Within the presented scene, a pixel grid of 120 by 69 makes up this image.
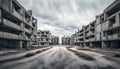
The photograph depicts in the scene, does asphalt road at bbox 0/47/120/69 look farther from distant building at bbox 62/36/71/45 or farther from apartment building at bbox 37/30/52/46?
distant building at bbox 62/36/71/45

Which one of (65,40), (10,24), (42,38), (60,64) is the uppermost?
(10,24)

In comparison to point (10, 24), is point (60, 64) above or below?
below

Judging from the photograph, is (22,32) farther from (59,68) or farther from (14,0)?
(59,68)

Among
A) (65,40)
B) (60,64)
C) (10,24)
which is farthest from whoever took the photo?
(65,40)

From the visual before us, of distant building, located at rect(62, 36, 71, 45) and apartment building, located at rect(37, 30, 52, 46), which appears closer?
apartment building, located at rect(37, 30, 52, 46)

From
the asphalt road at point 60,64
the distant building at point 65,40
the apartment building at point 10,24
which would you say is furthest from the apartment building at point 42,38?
the asphalt road at point 60,64

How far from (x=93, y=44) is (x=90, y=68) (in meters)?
52.6

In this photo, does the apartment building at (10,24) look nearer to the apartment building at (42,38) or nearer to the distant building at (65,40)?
the apartment building at (42,38)

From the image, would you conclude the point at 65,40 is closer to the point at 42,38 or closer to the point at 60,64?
the point at 42,38

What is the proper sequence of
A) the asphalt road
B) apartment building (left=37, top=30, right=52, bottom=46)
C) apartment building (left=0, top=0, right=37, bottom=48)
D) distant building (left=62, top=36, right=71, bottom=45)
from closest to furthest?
the asphalt road < apartment building (left=0, top=0, right=37, bottom=48) < apartment building (left=37, top=30, right=52, bottom=46) < distant building (left=62, top=36, right=71, bottom=45)

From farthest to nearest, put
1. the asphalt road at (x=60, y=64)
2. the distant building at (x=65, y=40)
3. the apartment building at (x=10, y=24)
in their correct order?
1. the distant building at (x=65, y=40)
2. the apartment building at (x=10, y=24)
3. the asphalt road at (x=60, y=64)

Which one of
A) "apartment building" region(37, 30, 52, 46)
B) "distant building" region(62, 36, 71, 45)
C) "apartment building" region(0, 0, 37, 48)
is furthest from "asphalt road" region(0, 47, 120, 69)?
"distant building" region(62, 36, 71, 45)

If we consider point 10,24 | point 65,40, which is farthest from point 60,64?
point 65,40

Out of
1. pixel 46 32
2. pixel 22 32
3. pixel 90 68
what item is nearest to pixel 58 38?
pixel 46 32
